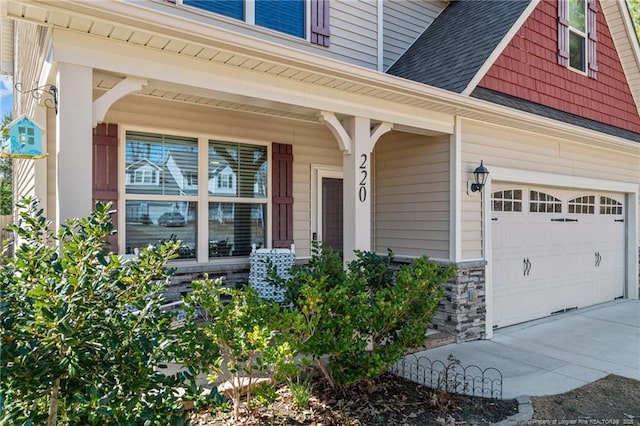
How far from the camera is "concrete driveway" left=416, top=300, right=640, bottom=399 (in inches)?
169

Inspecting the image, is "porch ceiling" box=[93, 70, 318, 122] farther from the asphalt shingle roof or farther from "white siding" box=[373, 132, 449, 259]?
the asphalt shingle roof

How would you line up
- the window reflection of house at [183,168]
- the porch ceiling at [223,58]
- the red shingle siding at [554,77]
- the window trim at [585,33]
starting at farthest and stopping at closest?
the window trim at [585,33] < the red shingle siding at [554,77] < the window reflection of house at [183,168] < the porch ceiling at [223,58]

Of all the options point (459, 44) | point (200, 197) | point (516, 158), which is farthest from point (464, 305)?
point (459, 44)

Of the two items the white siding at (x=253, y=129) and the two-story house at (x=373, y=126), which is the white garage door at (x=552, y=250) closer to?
the two-story house at (x=373, y=126)

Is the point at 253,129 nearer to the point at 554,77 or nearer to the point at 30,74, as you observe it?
the point at 30,74

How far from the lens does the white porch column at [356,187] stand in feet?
15.5

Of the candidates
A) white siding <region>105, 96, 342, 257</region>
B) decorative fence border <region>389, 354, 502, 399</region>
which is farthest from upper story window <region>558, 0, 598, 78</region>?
decorative fence border <region>389, 354, 502, 399</region>

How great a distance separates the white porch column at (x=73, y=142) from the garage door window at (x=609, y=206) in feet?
28.9

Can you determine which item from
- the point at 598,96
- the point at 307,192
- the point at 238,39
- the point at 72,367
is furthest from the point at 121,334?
the point at 598,96

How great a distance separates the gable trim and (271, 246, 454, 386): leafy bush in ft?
9.11

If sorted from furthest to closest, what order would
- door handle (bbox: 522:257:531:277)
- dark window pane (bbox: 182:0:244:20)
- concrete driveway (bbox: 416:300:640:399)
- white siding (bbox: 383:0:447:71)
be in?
white siding (bbox: 383:0:447:71)
door handle (bbox: 522:257:531:277)
dark window pane (bbox: 182:0:244:20)
concrete driveway (bbox: 416:300:640:399)

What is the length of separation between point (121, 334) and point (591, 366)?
492 centimetres

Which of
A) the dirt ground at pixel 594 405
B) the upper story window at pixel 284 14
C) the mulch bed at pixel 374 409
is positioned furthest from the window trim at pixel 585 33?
the mulch bed at pixel 374 409

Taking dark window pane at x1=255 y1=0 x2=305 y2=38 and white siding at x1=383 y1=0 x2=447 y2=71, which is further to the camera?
white siding at x1=383 y1=0 x2=447 y2=71
